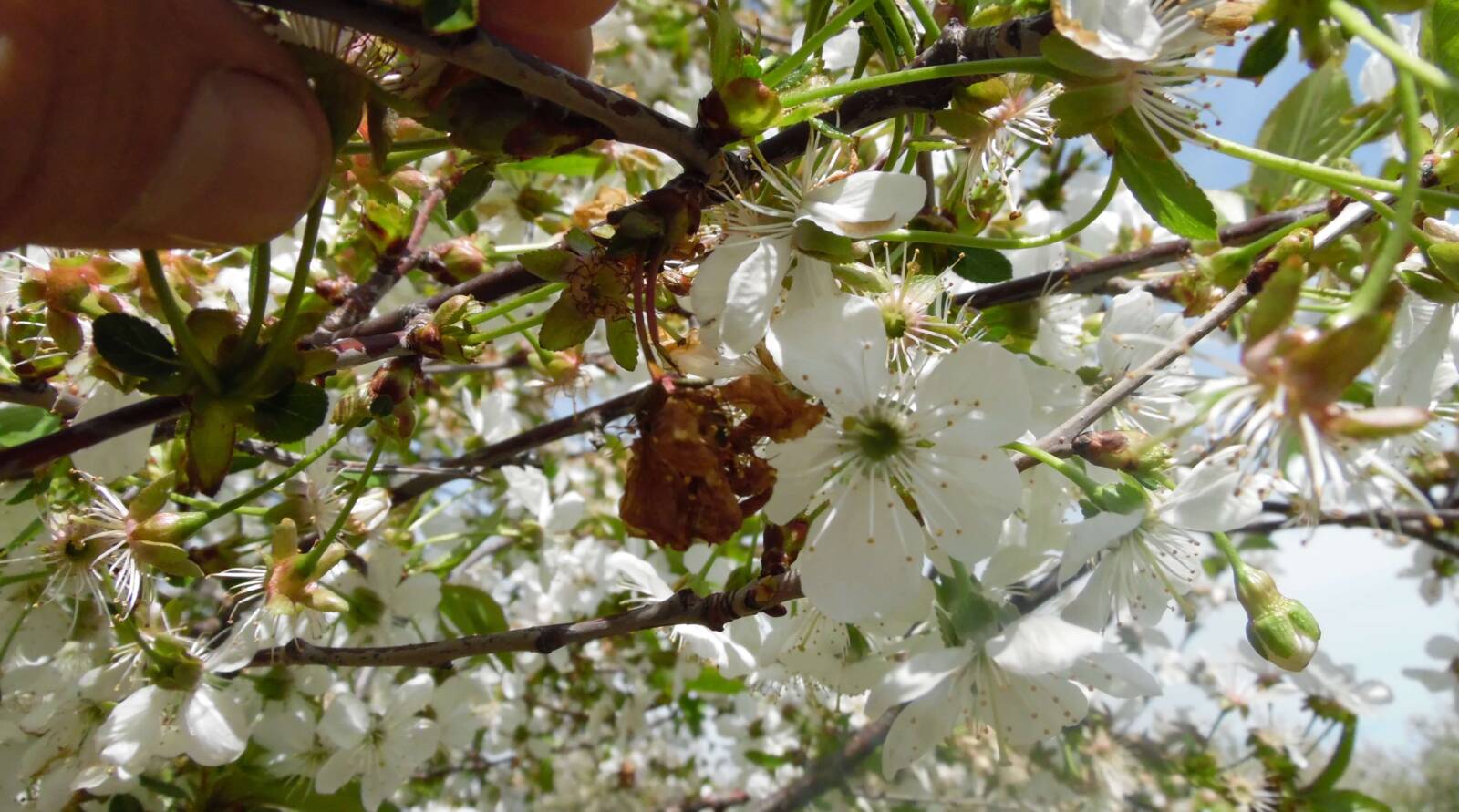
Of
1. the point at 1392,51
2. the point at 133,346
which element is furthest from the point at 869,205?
the point at 133,346

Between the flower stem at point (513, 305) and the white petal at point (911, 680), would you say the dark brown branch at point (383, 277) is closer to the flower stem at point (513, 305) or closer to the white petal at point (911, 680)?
the flower stem at point (513, 305)

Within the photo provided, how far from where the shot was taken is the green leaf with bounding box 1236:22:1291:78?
0.57 metres

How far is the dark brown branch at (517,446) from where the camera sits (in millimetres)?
1201

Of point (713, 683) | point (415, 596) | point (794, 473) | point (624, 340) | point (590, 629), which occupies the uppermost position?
point (624, 340)

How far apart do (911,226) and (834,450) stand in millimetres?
246

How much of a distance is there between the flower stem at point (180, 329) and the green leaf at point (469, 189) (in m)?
0.21

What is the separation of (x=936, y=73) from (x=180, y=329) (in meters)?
0.57

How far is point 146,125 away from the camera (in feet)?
1.93

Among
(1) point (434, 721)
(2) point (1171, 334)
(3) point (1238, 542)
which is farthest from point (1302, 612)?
(3) point (1238, 542)

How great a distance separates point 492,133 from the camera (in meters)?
0.59

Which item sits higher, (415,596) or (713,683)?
(415,596)

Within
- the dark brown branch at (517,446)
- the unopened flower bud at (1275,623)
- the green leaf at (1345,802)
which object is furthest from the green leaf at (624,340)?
the green leaf at (1345,802)

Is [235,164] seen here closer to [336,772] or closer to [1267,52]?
[1267,52]

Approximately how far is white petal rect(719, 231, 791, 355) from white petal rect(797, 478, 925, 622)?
0.60 ft
